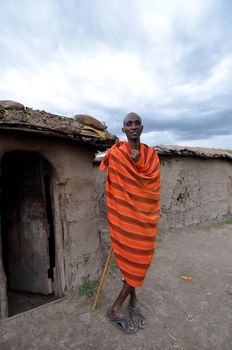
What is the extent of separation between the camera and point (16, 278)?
13.5 ft

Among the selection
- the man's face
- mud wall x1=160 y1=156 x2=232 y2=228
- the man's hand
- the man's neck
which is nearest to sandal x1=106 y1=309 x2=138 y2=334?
the man's hand

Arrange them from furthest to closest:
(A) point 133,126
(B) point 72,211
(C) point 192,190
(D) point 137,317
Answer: (C) point 192,190, (B) point 72,211, (D) point 137,317, (A) point 133,126

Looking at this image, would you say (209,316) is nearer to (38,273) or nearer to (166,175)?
(38,273)

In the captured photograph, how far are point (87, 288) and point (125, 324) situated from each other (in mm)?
842

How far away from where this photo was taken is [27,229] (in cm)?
391

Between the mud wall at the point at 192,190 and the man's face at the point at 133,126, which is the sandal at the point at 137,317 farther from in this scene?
the mud wall at the point at 192,190

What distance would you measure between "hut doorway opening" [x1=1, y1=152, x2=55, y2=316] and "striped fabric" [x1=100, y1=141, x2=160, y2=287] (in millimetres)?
1160

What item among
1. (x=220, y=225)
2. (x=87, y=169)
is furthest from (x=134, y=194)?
(x=220, y=225)

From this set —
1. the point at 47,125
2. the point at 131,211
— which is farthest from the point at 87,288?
the point at 47,125

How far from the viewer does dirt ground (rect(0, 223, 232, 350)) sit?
273 cm

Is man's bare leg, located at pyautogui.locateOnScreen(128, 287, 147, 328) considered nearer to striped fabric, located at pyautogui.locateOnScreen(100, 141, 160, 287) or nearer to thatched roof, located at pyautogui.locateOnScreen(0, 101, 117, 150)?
striped fabric, located at pyautogui.locateOnScreen(100, 141, 160, 287)

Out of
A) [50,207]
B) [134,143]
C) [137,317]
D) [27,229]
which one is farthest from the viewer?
[27,229]

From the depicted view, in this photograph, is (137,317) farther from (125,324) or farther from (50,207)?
(50,207)

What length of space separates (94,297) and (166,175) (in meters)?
3.77
